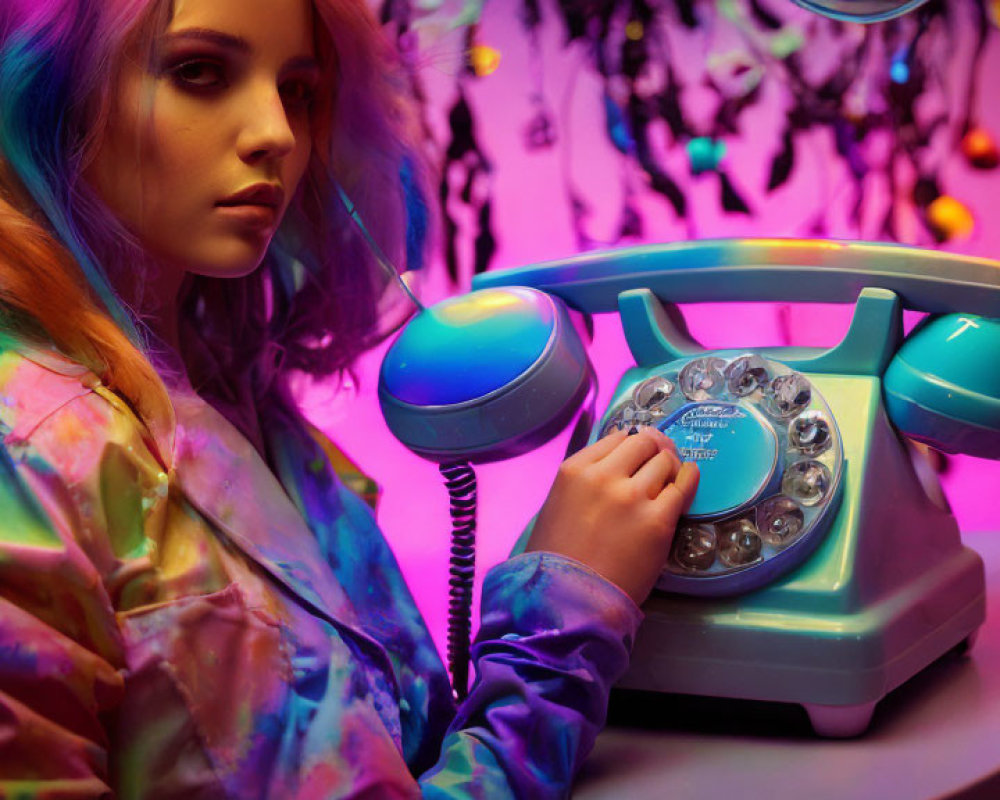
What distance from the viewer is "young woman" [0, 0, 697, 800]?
1.79 ft

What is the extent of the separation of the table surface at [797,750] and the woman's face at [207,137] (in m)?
0.41

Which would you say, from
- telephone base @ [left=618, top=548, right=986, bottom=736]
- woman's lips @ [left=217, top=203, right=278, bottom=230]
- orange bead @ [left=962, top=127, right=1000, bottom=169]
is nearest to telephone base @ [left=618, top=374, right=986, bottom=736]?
telephone base @ [left=618, top=548, right=986, bottom=736]

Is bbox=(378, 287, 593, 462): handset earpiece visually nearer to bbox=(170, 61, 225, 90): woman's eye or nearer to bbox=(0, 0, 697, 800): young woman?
bbox=(0, 0, 697, 800): young woman

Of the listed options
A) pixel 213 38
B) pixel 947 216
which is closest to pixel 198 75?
pixel 213 38

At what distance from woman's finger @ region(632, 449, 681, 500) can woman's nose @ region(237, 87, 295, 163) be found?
317 mm

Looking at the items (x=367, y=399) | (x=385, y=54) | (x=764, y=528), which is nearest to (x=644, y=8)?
(x=367, y=399)

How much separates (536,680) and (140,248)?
0.36m

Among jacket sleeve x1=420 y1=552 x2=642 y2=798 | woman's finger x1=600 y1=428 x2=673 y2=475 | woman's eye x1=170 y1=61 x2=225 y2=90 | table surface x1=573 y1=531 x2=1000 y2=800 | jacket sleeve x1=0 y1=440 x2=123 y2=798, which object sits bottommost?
table surface x1=573 y1=531 x2=1000 y2=800

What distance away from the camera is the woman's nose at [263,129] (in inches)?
28.5

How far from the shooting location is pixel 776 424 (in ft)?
2.82

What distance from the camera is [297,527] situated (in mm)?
746

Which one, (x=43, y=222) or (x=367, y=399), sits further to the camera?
(x=367, y=399)

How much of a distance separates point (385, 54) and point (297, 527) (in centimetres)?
37

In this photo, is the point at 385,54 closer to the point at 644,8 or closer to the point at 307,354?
the point at 307,354
